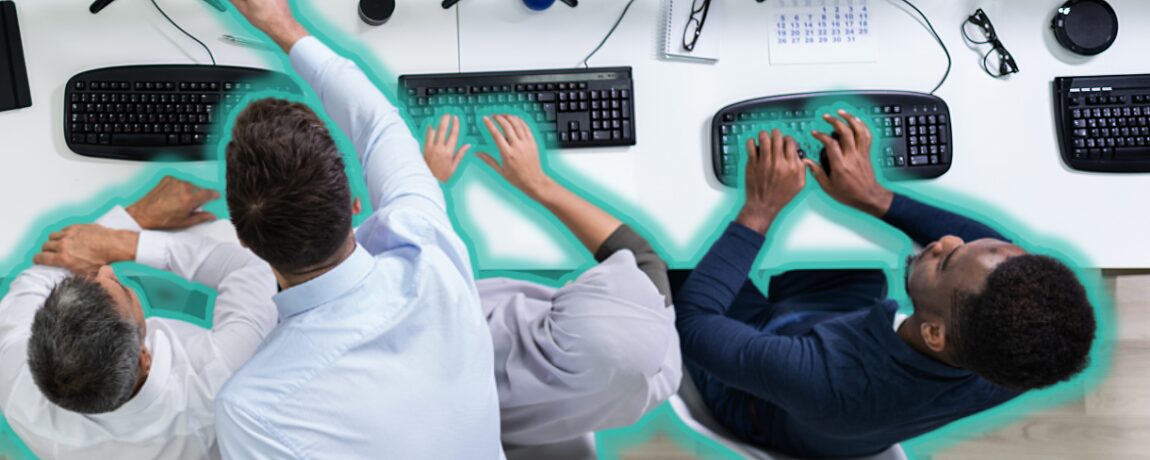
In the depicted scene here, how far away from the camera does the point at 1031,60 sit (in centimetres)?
147

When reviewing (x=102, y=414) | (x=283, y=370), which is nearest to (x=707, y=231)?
(x=283, y=370)

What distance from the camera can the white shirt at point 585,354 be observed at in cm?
121

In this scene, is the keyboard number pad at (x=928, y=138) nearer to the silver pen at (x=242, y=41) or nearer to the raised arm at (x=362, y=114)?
the raised arm at (x=362, y=114)

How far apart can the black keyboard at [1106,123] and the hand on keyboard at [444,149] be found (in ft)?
3.36

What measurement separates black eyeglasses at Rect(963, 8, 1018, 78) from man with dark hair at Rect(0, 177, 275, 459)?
1.28 metres

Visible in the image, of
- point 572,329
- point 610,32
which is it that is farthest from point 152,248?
point 610,32

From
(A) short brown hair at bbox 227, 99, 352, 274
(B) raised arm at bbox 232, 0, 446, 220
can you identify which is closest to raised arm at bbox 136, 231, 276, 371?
(B) raised arm at bbox 232, 0, 446, 220

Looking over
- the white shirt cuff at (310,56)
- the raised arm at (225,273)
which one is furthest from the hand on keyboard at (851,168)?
the raised arm at (225,273)

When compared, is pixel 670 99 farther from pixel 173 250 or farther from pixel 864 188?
pixel 173 250

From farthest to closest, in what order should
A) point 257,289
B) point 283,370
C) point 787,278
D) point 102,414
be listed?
point 787,278 → point 257,289 → point 102,414 → point 283,370

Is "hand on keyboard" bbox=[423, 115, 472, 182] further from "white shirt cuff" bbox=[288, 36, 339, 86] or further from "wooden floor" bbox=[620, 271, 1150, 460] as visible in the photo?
"wooden floor" bbox=[620, 271, 1150, 460]

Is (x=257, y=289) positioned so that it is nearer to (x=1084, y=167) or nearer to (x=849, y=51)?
(x=849, y=51)

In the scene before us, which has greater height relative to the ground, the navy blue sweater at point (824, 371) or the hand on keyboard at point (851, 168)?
the hand on keyboard at point (851, 168)

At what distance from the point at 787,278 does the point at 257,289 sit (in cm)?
95
